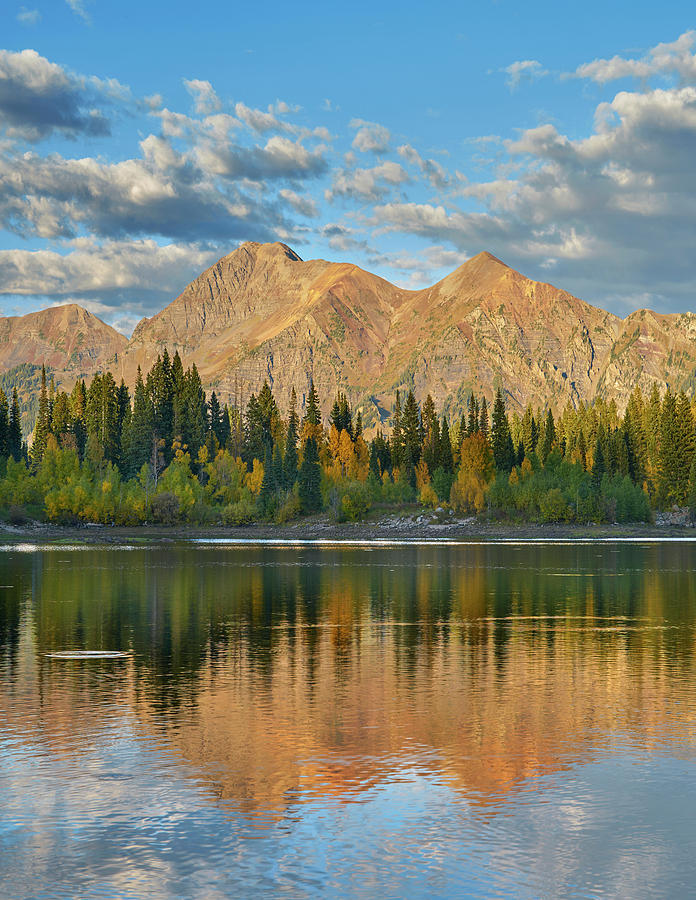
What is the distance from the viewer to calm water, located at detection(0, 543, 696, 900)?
15.5 meters

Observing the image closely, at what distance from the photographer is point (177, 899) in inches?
563

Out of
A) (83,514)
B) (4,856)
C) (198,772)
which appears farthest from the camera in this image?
(83,514)

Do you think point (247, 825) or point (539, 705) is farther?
point (539, 705)

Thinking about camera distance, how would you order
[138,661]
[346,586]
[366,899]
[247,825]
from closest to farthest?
[366,899] → [247,825] → [138,661] → [346,586]

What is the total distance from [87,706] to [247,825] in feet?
38.9

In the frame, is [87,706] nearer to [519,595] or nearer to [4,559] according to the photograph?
[519,595]

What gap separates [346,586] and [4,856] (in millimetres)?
56015

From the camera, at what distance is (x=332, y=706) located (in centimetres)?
2789

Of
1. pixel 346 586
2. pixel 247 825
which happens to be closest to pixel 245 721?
pixel 247 825

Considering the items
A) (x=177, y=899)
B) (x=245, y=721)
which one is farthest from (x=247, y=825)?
(x=245, y=721)

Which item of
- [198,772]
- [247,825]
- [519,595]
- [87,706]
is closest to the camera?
[247,825]

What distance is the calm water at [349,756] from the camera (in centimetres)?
1549

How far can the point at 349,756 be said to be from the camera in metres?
22.4

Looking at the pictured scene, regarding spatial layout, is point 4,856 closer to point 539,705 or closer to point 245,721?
A: point 245,721
